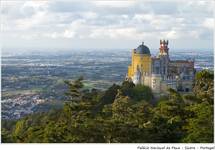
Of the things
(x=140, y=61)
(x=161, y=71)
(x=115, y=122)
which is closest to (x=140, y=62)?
(x=140, y=61)

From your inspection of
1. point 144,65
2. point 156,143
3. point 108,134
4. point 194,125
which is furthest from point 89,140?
point 144,65

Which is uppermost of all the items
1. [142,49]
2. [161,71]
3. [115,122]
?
[142,49]

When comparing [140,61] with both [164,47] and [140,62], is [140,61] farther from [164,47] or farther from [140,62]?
[164,47]

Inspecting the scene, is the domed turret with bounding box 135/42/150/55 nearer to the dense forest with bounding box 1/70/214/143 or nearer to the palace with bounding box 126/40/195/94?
the palace with bounding box 126/40/195/94

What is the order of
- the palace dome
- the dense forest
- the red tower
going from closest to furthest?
1. the dense forest
2. the palace dome
3. the red tower

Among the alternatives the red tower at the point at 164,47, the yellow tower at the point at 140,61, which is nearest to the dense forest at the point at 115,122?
the red tower at the point at 164,47

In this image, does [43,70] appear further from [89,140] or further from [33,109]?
[89,140]

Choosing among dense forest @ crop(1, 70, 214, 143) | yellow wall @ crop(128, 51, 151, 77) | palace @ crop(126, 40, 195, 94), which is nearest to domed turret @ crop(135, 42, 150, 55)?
palace @ crop(126, 40, 195, 94)
